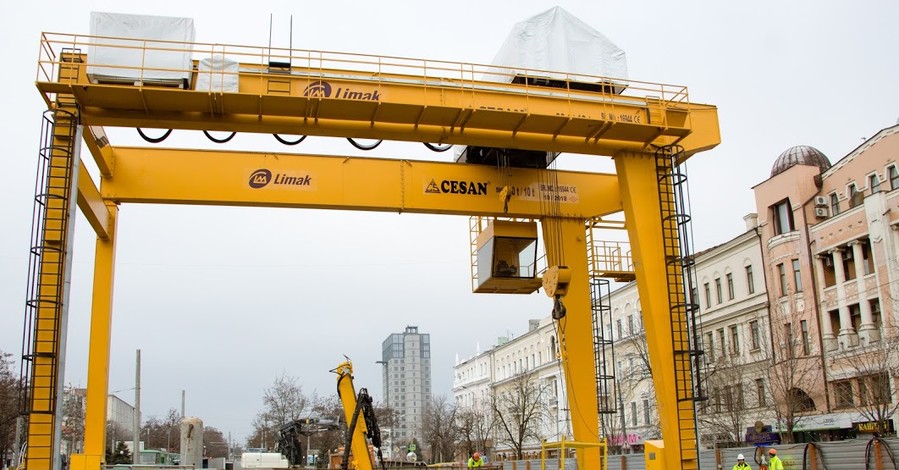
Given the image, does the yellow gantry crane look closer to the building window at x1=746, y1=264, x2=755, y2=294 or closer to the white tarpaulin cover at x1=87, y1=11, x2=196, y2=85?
the white tarpaulin cover at x1=87, y1=11, x2=196, y2=85

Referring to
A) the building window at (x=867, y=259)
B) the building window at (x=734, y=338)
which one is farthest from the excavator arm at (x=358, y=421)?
the building window at (x=734, y=338)

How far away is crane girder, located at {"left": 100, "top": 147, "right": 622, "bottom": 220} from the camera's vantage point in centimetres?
1738

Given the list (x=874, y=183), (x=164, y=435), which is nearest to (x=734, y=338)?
(x=874, y=183)

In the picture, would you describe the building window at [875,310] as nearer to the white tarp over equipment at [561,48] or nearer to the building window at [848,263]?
the building window at [848,263]

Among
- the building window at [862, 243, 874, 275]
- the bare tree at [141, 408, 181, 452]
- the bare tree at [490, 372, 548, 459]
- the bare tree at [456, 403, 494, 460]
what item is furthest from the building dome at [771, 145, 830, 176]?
the bare tree at [141, 408, 181, 452]

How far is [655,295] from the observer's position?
53.3ft

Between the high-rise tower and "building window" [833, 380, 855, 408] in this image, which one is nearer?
"building window" [833, 380, 855, 408]

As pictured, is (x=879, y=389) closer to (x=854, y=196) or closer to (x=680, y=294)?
(x=854, y=196)

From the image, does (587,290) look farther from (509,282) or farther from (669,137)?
(669,137)

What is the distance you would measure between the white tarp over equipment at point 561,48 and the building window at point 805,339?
71.8ft

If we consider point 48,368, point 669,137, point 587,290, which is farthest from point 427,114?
point 48,368

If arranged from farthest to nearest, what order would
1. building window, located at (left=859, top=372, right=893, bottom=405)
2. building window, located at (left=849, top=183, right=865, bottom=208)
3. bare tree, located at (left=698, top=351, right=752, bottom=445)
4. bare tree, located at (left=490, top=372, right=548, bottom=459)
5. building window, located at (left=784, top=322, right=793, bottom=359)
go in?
bare tree, located at (left=490, top=372, right=548, bottom=459) < building window, located at (left=849, top=183, right=865, bottom=208) < bare tree, located at (left=698, top=351, right=752, bottom=445) < building window, located at (left=784, top=322, right=793, bottom=359) < building window, located at (left=859, top=372, right=893, bottom=405)

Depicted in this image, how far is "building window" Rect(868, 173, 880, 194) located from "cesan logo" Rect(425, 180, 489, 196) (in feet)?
67.3

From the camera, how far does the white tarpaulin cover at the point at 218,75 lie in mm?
14656
